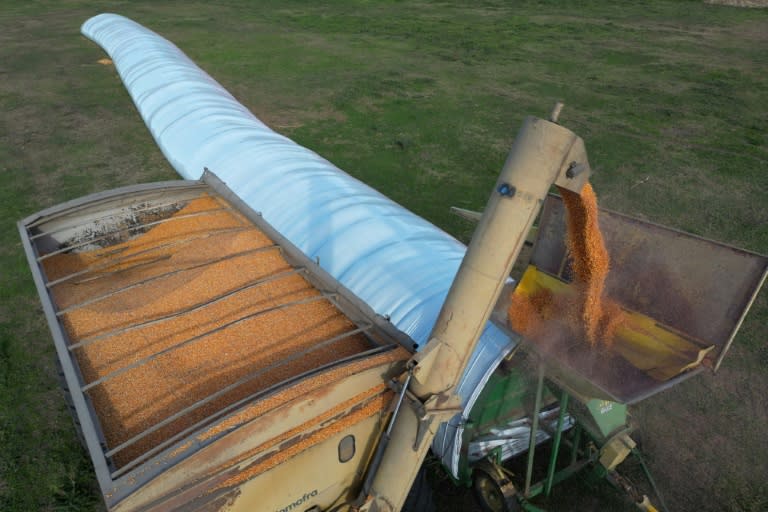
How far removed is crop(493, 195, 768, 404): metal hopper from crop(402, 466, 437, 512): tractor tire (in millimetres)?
2225

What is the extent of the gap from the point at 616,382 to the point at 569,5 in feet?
130

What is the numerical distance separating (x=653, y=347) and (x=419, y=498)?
3.36 m

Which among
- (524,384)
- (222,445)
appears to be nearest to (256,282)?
(222,445)

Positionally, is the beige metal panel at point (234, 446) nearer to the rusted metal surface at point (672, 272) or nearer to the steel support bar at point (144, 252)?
the steel support bar at point (144, 252)

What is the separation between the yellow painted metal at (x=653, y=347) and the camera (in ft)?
18.4

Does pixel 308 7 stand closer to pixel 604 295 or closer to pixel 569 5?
pixel 569 5

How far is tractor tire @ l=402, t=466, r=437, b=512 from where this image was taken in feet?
20.7

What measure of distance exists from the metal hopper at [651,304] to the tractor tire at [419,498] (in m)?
2.22

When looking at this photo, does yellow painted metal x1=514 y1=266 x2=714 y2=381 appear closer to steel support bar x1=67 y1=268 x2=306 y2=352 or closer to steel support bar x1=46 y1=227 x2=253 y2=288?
steel support bar x1=67 y1=268 x2=306 y2=352

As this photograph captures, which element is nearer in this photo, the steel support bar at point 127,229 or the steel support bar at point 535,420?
the steel support bar at point 535,420

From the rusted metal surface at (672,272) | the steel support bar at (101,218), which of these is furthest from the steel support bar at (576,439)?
the steel support bar at (101,218)

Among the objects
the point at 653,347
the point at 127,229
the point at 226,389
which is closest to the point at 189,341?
the point at 226,389

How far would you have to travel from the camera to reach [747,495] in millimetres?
6898

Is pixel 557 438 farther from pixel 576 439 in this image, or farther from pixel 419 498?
pixel 419 498
